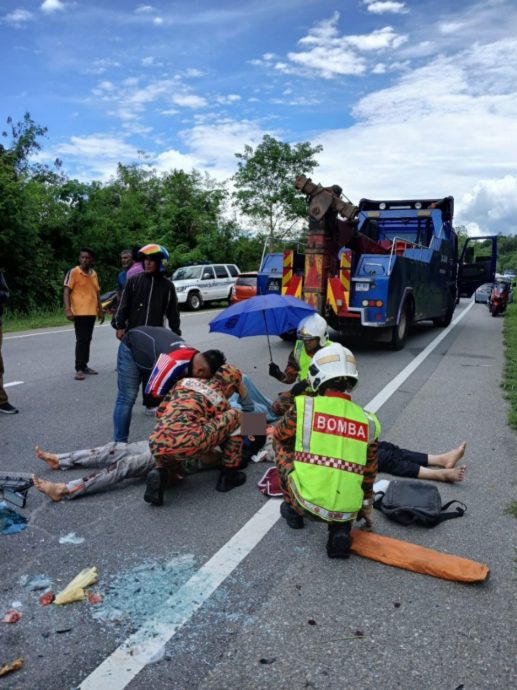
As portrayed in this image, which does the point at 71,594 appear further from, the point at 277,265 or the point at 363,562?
the point at 277,265

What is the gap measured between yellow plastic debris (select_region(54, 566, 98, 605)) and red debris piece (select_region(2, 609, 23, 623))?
18 centimetres

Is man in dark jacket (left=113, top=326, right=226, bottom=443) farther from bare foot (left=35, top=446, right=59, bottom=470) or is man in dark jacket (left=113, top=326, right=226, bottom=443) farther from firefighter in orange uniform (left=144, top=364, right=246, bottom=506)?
bare foot (left=35, top=446, right=59, bottom=470)

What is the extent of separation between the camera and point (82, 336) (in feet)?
27.1

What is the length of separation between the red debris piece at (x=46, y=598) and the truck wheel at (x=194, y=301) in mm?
19320

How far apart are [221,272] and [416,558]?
69.7 feet

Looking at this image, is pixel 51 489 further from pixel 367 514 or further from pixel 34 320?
pixel 34 320

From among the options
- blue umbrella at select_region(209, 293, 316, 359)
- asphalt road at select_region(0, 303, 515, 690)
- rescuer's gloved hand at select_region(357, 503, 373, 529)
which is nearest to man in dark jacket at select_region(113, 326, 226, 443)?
asphalt road at select_region(0, 303, 515, 690)

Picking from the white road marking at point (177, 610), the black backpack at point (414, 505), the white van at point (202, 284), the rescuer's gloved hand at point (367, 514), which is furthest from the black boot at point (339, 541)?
the white van at point (202, 284)

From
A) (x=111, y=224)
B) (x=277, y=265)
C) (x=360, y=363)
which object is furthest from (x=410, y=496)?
(x=111, y=224)

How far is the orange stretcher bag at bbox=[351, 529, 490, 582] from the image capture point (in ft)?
10.0

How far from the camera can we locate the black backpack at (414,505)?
3682mm

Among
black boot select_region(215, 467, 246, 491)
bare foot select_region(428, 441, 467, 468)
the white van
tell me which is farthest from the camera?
the white van

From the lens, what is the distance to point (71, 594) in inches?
112

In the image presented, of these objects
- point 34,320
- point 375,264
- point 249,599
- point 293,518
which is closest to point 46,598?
point 249,599
